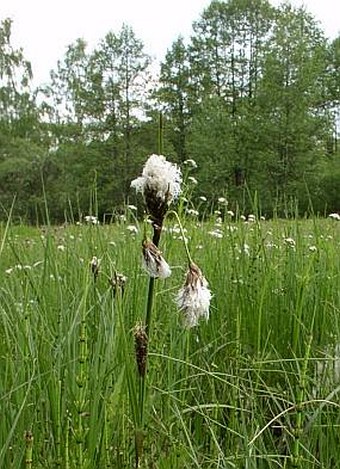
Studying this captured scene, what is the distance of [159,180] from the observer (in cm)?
81

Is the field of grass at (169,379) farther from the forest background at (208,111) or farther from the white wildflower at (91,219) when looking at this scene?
the forest background at (208,111)

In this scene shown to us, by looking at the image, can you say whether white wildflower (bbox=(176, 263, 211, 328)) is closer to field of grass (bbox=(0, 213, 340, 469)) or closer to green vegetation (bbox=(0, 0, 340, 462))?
green vegetation (bbox=(0, 0, 340, 462))

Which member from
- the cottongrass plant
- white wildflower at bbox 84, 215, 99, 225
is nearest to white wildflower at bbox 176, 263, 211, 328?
the cottongrass plant

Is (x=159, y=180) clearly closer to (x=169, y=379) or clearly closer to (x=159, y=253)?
(x=159, y=253)

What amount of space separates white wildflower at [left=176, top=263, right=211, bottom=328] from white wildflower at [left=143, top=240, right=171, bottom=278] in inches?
1.7

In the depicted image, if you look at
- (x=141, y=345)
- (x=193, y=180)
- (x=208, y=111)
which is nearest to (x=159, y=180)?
(x=141, y=345)

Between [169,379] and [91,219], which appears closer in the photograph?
[169,379]

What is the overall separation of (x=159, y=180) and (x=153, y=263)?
100 millimetres

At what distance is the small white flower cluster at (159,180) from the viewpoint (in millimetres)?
808

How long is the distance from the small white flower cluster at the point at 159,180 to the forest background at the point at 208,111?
25796 mm

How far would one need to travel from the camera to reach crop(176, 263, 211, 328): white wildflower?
2.79 ft

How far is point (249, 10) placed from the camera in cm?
4044

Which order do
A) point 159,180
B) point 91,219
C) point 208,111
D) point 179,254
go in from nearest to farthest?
point 159,180, point 91,219, point 179,254, point 208,111

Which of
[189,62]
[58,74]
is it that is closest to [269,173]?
[189,62]
